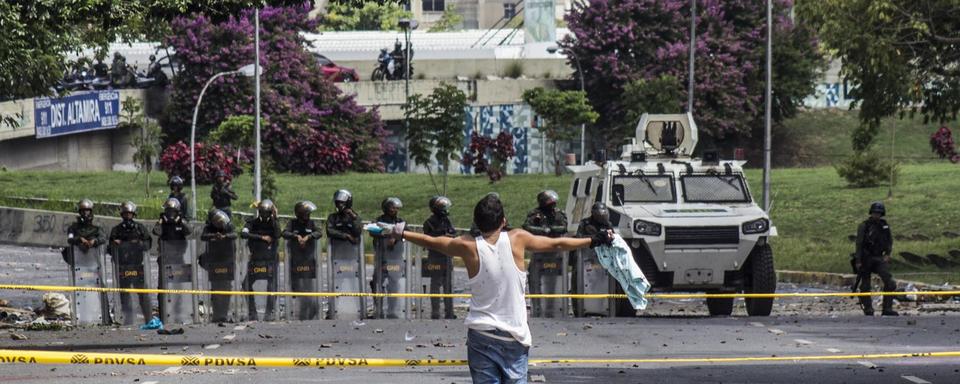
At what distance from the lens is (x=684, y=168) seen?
2591 cm

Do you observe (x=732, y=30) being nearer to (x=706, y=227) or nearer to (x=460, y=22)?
(x=706, y=227)

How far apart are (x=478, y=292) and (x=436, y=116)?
140 ft

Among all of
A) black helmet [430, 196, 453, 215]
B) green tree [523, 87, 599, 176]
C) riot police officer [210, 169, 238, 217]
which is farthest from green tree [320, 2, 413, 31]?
black helmet [430, 196, 453, 215]

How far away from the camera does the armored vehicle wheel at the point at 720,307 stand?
25625mm

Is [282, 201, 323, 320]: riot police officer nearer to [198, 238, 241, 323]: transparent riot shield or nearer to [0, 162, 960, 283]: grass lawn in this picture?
[198, 238, 241, 323]: transparent riot shield

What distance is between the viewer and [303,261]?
23844mm

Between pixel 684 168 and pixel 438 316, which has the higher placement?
pixel 684 168

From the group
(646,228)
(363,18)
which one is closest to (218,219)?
(646,228)

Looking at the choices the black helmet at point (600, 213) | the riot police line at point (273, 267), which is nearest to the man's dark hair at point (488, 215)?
the black helmet at point (600, 213)

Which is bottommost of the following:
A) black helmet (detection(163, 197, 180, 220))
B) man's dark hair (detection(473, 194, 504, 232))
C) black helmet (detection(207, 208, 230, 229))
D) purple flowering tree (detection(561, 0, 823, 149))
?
black helmet (detection(207, 208, 230, 229))

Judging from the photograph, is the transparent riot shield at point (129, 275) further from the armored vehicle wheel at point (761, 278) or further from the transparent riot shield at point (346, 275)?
the armored vehicle wheel at point (761, 278)

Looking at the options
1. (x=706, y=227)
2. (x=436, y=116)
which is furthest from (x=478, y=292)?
(x=436, y=116)

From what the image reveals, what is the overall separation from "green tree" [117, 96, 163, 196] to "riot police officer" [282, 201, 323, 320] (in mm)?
29588

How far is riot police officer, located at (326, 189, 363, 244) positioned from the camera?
78.1 ft
